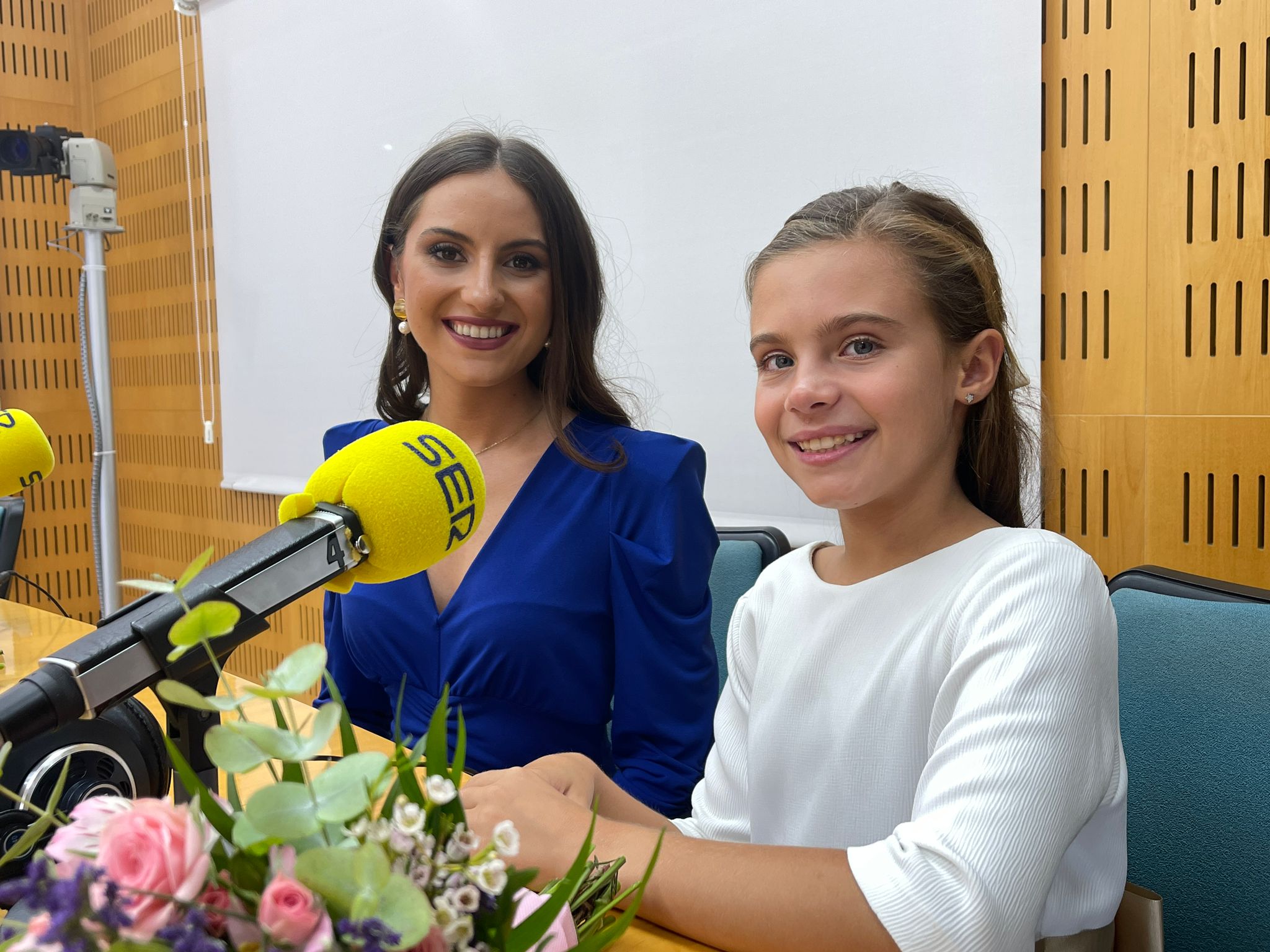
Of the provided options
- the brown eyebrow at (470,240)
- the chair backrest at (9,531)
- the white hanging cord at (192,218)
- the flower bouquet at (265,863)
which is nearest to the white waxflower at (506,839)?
the flower bouquet at (265,863)

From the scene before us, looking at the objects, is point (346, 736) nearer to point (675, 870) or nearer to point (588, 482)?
point (675, 870)

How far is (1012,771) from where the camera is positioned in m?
0.69

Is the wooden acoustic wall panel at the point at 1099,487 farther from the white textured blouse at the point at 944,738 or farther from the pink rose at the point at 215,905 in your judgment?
the pink rose at the point at 215,905

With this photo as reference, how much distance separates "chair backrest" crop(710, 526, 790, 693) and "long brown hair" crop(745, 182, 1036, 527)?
686 mm

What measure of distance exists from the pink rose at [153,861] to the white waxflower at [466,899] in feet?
0.28

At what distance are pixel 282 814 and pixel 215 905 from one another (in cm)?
4

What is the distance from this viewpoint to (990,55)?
5.82ft

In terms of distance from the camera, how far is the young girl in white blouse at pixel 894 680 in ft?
2.26

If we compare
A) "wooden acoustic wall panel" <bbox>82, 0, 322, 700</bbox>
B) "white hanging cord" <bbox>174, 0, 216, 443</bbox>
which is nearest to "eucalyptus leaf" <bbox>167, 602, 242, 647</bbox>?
"wooden acoustic wall panel" <bbox>82, 0, 322, 700</bbox>

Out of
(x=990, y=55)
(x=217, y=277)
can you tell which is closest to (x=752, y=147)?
(x=990, y=55)

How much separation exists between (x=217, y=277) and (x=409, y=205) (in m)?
2.44

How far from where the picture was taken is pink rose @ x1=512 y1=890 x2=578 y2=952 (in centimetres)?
49

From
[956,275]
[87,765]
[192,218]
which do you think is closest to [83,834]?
[87,765]

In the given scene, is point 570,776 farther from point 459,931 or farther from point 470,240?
point 470,240
